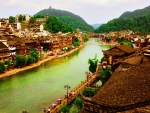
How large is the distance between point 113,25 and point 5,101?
153080mm

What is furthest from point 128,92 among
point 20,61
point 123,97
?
point 20,61

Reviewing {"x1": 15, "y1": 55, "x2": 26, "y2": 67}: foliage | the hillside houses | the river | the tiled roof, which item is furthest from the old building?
the hillside houses

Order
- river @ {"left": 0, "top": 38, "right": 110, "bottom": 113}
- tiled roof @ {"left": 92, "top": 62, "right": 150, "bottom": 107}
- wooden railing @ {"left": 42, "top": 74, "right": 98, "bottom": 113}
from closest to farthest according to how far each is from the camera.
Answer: tiled roof @ {"left": 92, "top": 62, "right": 150, "bottom": 107}, wooden railing @ {"left": 42, "top": 74, "right": 98, "bottom": 113}, river @ {"left": 0, "top": 38, "right": 110, "bottom": 113}

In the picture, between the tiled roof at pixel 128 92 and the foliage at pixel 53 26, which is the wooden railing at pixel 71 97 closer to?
the tiled roof at pixel 128 92

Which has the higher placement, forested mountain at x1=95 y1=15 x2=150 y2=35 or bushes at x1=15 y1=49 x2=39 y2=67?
forested mountain at x1=95 y1=15 x2=150 y2=35

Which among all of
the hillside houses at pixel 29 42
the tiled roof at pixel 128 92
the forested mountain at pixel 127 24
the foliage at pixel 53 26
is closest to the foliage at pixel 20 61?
the hillside houses at pixel 29 42

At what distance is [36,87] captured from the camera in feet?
94.3

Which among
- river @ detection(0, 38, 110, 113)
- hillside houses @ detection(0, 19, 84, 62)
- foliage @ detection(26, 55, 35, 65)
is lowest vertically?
river @ detection(0, 38, 110, 113)

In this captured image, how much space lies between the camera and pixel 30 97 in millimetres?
24609

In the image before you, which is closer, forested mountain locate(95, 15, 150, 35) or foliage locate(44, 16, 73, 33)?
foliage locate(44, 16, 73, 33)

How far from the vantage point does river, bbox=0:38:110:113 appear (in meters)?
22.2

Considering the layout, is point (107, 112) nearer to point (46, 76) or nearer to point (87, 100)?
point (87, 100)

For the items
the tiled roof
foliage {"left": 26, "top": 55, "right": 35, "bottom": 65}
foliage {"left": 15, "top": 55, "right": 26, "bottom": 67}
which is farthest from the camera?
foliage {"left": 26, "top": 55, "right": 35, "bottom": 65}

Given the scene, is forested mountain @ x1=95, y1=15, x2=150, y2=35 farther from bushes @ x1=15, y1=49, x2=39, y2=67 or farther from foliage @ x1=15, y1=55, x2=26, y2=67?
foliage @ x1=15, y1=55, x2=26, y2=67
